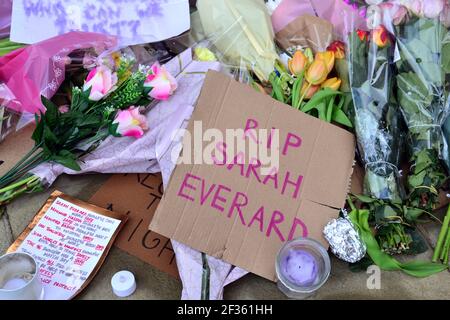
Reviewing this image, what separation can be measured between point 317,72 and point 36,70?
0.93 meters

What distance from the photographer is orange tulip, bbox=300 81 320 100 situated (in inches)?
59.1

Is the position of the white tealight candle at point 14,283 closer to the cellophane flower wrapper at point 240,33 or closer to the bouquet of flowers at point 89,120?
the bouquet of flowers at point 89,120

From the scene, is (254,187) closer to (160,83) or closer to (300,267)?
(300,267)

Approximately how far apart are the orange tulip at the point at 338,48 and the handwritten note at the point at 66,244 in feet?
2.90

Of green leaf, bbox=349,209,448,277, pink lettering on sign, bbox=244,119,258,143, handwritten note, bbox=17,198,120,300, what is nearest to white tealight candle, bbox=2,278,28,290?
handwritten note, bbox=17,198,120,300

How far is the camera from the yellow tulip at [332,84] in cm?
150

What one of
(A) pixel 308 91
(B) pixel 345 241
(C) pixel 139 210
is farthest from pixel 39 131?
(B) pixel 345 241

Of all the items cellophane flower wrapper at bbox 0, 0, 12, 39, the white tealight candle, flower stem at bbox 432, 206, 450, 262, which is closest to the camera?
the white tealight candle

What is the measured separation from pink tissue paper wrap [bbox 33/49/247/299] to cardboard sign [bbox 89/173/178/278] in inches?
1.5

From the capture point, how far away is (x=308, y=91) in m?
1.50

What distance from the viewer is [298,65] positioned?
5.05 ft

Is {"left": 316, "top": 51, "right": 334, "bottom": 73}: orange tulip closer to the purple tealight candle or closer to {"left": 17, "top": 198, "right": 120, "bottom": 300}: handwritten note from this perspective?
the purple tealight candle
